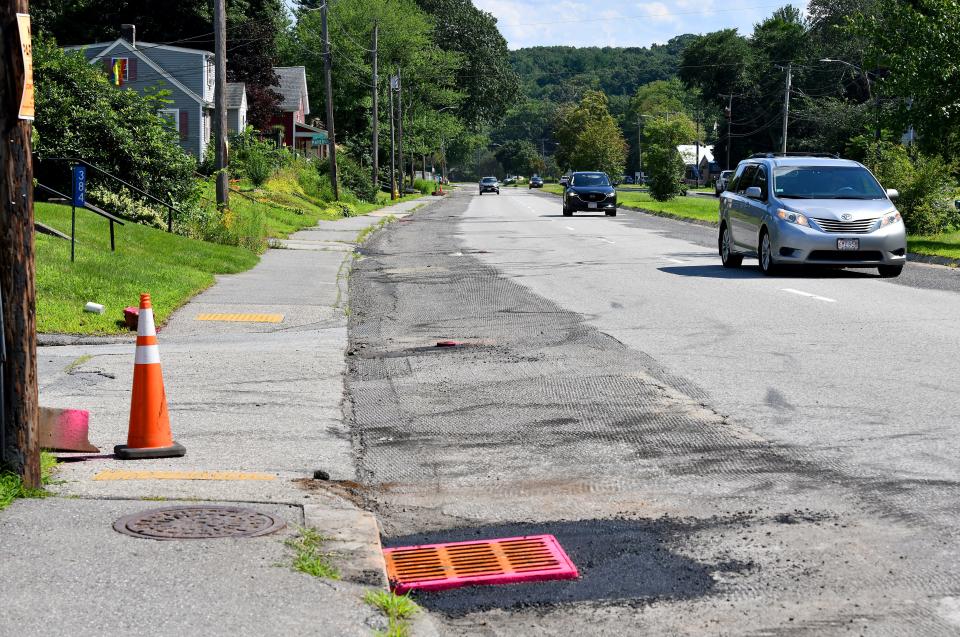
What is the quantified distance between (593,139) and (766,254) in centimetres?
10784

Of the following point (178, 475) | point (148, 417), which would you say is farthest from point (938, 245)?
point (178, 475)

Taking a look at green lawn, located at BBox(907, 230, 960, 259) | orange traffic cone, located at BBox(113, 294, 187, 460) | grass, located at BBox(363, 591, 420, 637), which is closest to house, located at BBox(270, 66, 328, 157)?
green lawn, located at BBox(907, 230, 960, 259)

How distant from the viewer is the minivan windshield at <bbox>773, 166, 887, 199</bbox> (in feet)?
65.5

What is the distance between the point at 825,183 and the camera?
2025cm

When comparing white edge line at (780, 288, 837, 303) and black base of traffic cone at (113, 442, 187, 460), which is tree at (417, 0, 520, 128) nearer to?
white edge line at (780, 288, 837, 303)

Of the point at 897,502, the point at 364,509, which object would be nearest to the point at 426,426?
the point at 364,509

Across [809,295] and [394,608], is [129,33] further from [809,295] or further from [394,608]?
[394,608]

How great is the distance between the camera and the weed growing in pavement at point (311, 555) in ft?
15.9

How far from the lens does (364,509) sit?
6141 millimetres

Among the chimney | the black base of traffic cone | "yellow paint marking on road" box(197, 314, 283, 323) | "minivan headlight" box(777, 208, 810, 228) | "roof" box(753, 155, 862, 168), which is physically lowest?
"yellow paint marking on road" box(197, 314, 283, 323)

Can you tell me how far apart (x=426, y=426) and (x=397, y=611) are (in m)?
3.84

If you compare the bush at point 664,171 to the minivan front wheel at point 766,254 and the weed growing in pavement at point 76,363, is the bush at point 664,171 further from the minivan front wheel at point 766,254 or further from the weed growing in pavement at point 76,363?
the weed growing in pavement at point 76,363

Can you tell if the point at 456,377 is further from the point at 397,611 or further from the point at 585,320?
the point at 397,611

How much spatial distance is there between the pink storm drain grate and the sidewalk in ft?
0.46
